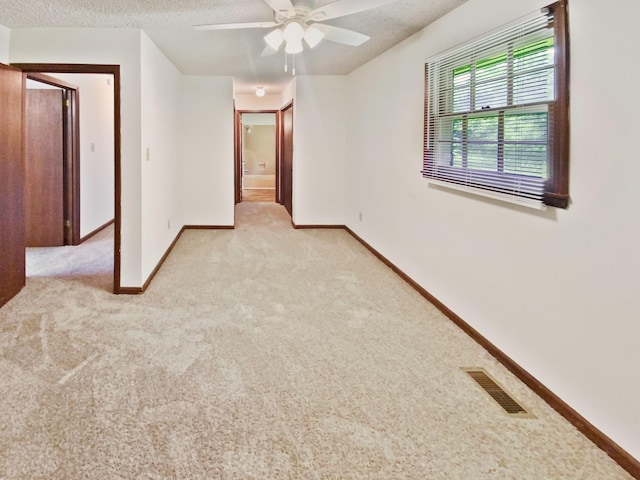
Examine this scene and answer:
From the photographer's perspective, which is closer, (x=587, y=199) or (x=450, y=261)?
(x=587, y=199)

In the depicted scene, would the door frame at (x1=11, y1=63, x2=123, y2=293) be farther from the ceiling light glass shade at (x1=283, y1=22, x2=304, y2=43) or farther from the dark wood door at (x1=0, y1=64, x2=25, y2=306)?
the ceiling light glass shade at (x1=283, y1=22, x2=304, y2=43)

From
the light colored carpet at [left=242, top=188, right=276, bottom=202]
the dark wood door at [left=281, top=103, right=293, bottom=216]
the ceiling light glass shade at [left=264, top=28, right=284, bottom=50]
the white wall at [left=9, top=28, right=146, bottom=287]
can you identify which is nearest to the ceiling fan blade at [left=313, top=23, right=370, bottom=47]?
the ceiling light glass shade at [left=264, top=28, right=284, bottom=50]

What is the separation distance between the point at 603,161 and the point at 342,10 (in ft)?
5.43

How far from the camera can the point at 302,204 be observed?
6871mm

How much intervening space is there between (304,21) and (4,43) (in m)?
2.38

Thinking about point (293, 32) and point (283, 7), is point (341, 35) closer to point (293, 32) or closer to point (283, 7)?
point (293, 32)

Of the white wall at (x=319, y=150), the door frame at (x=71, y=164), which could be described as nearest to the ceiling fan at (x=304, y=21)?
the door frame at (x=71, y=164)

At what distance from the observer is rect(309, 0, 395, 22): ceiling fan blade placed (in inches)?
101

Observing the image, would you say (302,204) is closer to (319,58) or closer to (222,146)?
(222,146)

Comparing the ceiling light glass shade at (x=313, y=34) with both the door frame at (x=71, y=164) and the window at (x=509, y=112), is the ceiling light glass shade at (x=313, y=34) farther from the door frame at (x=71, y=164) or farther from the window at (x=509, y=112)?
the door frame at (x=71, y=164)

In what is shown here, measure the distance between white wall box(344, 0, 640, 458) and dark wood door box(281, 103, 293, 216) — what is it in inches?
170

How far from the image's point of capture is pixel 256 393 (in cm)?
225

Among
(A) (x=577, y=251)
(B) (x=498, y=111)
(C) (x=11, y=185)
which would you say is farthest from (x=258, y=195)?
(A) (x=577, y=251)

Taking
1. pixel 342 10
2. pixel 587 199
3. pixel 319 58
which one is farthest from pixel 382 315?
pixel 319 58
